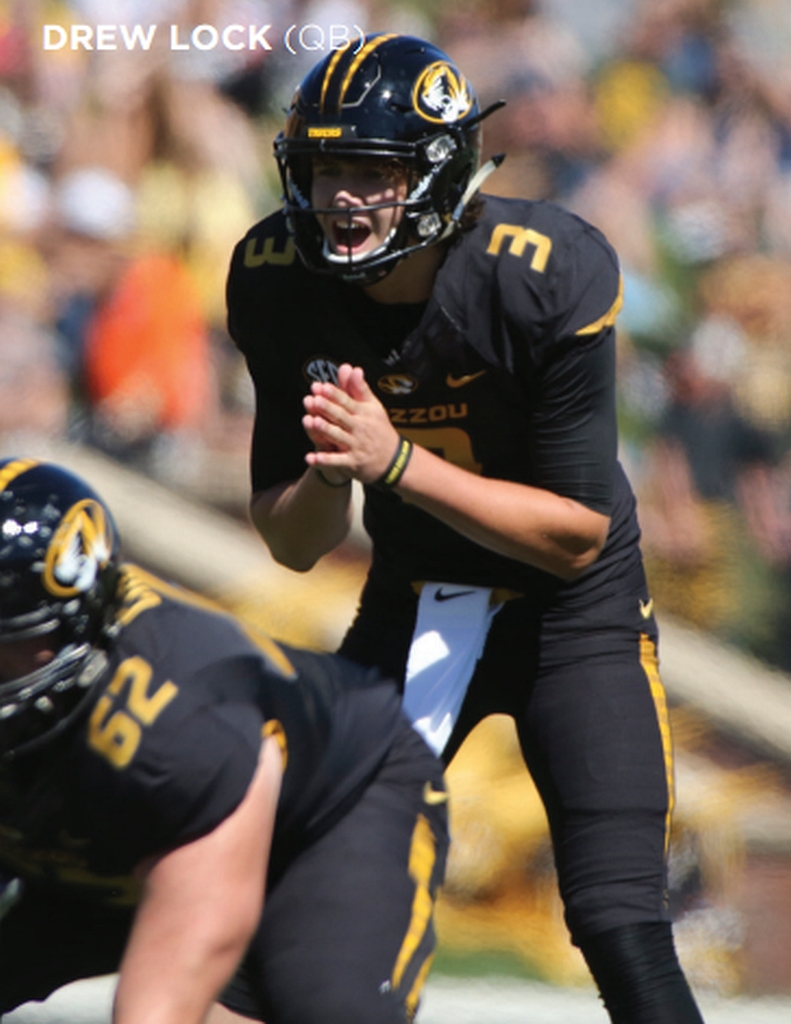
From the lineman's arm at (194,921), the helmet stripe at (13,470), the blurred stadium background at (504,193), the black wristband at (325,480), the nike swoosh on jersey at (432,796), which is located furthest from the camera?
the blurred stadium background at (504,193)

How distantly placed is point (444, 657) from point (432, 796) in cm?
43

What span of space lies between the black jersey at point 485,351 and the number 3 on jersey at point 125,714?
88 centimetres

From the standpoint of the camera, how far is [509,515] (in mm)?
2545

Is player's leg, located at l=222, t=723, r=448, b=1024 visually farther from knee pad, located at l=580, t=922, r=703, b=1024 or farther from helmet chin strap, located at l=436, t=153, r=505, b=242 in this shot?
helmet chin strap, located at l=436, t=153, r=505, b=242

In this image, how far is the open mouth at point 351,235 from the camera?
2516 millimetres

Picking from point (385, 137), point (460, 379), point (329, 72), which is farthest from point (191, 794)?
point (329, 72)

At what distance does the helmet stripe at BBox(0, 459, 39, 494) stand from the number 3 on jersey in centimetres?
28

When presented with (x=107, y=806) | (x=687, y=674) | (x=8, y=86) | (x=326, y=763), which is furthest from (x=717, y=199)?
(x=107, y=806)

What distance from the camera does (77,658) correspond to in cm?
192

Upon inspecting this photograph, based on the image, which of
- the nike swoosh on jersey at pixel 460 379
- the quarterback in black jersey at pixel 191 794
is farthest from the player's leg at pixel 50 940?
the nike swoosh on jersey at pixel 460 379

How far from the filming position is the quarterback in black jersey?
1878 mm

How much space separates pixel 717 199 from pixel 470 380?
8.21ft

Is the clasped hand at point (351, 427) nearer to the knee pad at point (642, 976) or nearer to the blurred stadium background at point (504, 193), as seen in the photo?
the knee pad at point (642, 976)

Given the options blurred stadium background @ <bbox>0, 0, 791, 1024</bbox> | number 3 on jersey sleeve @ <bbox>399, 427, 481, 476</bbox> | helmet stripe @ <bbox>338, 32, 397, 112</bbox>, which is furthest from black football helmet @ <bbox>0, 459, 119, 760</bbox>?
blurred stadium background @ <bbox>0, 0, 791, 1024</bbox>
